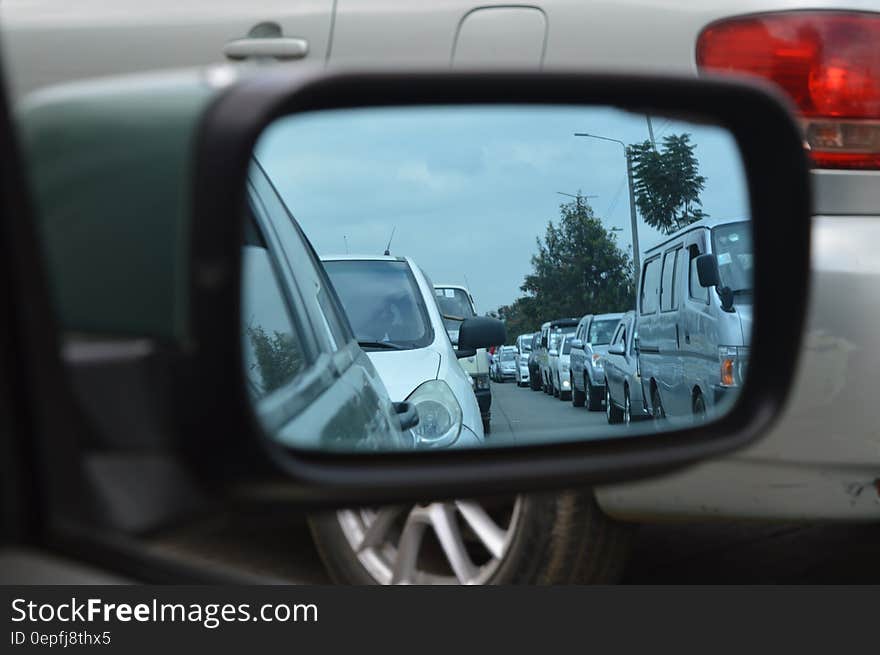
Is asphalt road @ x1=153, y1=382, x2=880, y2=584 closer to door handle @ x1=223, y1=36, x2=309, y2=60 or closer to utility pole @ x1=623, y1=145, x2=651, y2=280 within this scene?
utility pole @ x1=623, y1=145, x2=651, y2=280

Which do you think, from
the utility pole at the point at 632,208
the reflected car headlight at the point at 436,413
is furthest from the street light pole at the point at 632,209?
the reflected car headlight at the point at 436,413

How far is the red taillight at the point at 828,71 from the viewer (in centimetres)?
258

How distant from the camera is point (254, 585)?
4.64 ft

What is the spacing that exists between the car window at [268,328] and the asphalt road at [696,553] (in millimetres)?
1508

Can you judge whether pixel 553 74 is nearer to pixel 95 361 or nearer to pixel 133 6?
pixel 95 361

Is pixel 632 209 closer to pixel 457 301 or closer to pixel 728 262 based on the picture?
pixel 728 262

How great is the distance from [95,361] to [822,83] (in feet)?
7.02

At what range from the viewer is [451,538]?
335cm

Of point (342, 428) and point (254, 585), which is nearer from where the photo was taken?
point (254, 585)

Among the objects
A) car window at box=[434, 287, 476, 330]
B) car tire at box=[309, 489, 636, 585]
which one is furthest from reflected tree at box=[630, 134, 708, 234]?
car window at box=[434, 287, 476, 330]

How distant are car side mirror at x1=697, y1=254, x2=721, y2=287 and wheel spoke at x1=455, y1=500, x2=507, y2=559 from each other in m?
2.01

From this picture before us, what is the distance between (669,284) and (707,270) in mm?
192

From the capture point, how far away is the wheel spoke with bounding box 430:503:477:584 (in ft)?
10.8

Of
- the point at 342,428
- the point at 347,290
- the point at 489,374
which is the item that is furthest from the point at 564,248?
the point at 489,374
